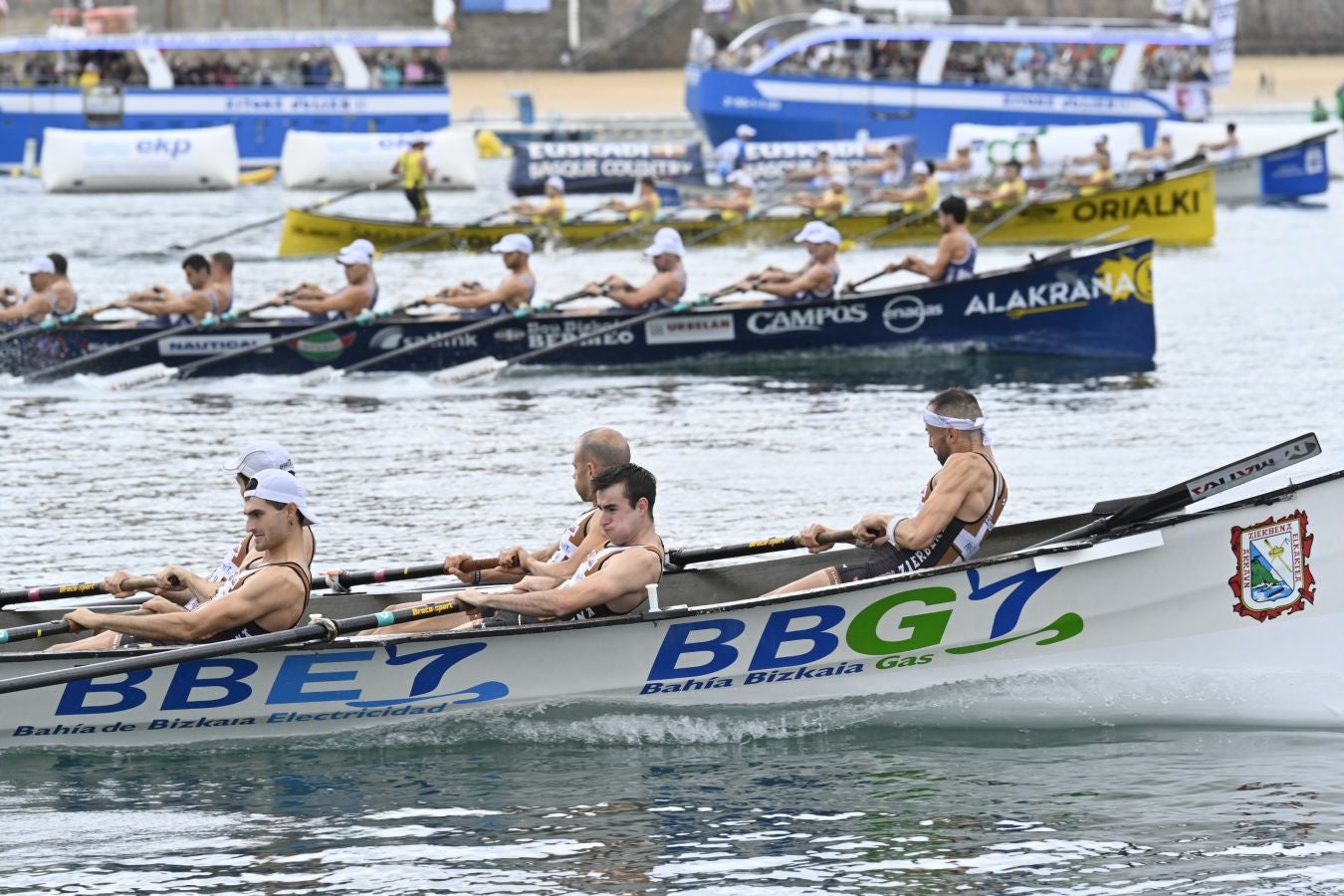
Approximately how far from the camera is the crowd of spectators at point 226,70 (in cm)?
5156

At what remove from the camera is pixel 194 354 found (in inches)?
922

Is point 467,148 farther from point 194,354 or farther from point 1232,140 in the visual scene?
point 194,354

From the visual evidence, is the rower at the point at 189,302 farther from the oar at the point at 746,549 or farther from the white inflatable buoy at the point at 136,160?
the white inflatable buoy at the point at 136,160

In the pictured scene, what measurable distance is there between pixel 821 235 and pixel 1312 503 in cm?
1311

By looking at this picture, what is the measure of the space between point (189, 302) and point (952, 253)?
329 inches

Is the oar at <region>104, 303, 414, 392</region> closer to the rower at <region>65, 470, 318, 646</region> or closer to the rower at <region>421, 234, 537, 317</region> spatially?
the rower at <region>421, 234, 537, 317</region>

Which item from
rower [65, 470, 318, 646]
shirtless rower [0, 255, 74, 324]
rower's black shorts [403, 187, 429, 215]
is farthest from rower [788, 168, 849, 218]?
rower [65, 470, 318, 646]

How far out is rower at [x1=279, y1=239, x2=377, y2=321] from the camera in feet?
77.4

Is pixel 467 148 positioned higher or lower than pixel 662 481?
higher

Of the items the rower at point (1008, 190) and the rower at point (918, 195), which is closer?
the rower at point (918, 195)

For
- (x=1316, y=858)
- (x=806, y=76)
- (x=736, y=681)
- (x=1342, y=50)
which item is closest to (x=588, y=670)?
(x=736, y=681)

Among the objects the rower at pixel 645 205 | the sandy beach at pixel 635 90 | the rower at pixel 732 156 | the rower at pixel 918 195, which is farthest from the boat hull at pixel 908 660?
the sandy beach at pixel 635 90

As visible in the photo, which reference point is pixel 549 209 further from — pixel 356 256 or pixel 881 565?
pixel 881 565

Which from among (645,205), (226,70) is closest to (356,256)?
(645,205)
